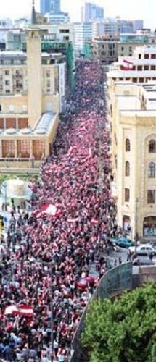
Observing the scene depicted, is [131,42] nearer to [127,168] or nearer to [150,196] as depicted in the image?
[127,168]

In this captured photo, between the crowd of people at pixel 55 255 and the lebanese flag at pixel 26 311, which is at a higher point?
the lebanese flag at pixel 26 311

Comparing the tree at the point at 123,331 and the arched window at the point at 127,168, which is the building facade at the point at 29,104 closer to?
the arched window at the point at 127,168

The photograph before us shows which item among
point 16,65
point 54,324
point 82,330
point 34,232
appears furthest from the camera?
point 16,65

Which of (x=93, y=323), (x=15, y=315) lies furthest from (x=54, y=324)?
(x=93, y=323)

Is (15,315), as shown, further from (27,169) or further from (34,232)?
(27,169)

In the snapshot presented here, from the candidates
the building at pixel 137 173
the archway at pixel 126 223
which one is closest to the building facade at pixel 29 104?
the building at pixel 137 173

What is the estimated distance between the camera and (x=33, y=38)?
7969 cm

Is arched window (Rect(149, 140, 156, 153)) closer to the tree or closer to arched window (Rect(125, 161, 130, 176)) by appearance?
arched window (Rect(125, 161, 130, 176))

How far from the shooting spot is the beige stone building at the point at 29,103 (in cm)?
6794

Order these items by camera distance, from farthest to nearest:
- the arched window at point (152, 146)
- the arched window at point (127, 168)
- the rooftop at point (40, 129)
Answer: the rooftop at point (40, 129)
the arched window at point (127, 168)
the arched window at point (152, 146)

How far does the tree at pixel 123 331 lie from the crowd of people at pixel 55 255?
7.91 feet

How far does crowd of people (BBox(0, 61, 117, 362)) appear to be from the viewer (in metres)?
25.9

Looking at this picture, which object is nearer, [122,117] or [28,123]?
[122,117]

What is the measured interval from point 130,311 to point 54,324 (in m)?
4.97
